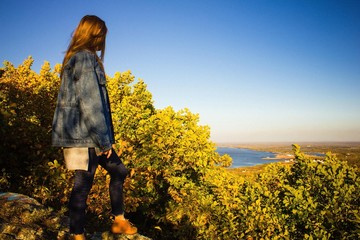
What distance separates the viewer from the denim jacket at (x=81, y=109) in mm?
2459

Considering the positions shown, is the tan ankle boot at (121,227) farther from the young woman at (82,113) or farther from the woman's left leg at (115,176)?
the young woman at (82,113)

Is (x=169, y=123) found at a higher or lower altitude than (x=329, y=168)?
higher

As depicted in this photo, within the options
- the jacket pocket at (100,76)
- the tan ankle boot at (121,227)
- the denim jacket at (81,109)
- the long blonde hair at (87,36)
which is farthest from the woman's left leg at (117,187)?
the long blonde hair at (87,36)

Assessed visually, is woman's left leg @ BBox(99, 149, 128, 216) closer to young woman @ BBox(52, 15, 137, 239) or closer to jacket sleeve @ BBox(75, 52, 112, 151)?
young woman @ BBox(52, 15, 137, 239)

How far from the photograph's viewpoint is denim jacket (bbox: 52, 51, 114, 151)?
2.46 meters

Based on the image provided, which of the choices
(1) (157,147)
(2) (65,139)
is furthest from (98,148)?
(1) (157,147)

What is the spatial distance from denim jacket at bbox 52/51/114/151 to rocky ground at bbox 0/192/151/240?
1316 millimetres

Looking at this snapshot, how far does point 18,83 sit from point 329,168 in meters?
16.0

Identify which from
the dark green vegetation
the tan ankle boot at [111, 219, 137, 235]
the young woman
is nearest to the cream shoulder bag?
the young woman

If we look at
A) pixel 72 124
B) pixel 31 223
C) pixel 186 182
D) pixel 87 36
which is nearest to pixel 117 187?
pixel 72 124

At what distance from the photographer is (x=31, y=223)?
3.25 m

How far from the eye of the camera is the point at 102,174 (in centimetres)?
684

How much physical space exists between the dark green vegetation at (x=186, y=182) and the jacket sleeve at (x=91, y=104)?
2.43 m

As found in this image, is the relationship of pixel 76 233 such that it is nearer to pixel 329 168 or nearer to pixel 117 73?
pixel 329 168
